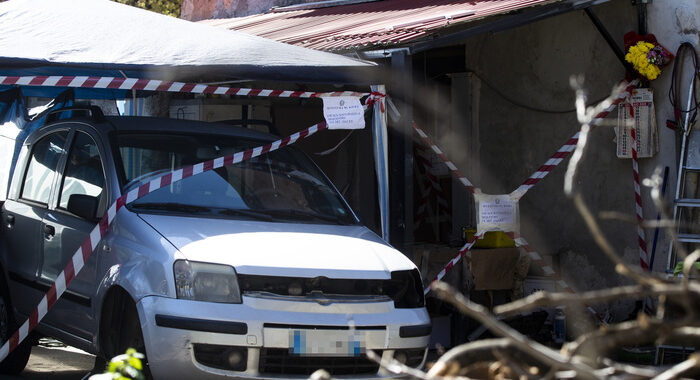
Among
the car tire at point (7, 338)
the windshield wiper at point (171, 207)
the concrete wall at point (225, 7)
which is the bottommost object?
the car tire at point (7, 338)

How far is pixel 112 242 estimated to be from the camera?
5652 mm

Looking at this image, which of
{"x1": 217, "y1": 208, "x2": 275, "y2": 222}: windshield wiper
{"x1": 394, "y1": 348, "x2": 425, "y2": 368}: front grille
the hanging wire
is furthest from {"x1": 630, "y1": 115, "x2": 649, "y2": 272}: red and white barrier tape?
{"x1": 217, "y1": 208, "x2": 275, "y2": 222}: windshield wiper

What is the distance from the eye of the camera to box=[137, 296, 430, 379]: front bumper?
498 centimetres

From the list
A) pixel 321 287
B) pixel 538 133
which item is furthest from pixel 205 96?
pixel 321 287

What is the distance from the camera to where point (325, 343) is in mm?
5109

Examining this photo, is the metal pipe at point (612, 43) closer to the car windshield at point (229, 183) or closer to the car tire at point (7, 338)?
the car windshield at point (229, 183)

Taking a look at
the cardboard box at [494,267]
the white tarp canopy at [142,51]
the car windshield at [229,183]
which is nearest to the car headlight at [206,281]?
the car windshield at [229,183]

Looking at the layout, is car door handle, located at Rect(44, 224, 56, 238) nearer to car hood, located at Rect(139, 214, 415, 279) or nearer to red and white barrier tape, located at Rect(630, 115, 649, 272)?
car hood, located at Rect(139, 214, 415, 279)

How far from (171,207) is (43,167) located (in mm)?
1403

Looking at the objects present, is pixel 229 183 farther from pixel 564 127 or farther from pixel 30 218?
pixel 564 127

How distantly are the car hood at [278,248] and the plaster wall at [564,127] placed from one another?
3482 millimetres

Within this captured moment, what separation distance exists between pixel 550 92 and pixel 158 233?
5.11 metres

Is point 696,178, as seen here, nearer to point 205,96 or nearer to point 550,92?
point 550,92

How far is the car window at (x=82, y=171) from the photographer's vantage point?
614 centimetres
